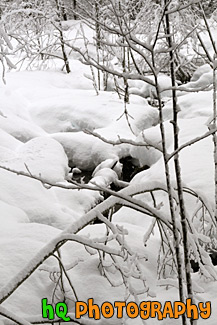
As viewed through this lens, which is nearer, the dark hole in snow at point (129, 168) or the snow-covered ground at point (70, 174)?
the snow-covered ground at point (70, 174)

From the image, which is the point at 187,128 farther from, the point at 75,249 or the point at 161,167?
the point at 75,249

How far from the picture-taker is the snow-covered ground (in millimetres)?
2875

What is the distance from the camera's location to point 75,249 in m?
3.46

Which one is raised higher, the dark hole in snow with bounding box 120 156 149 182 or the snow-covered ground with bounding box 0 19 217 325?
the snow-covered ground with bounding box 0 19 217 325

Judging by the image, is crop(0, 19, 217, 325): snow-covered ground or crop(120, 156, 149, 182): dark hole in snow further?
crop(120, 156, 149, 182): dark hole in snow

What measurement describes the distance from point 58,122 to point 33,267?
31.7 feet

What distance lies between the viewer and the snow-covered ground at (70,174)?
2.87m

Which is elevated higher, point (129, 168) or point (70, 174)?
point (70, 174)

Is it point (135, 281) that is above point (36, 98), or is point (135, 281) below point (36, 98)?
below

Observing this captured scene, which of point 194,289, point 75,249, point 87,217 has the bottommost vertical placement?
point 75,249

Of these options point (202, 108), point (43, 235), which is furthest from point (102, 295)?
point (202, 108)

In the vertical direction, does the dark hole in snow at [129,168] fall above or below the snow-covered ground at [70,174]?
below

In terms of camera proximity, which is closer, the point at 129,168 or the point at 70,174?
the point at 70,174

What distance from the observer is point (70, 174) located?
484 cm
